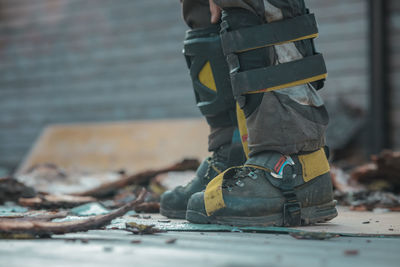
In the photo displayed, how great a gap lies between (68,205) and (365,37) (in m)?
3.68

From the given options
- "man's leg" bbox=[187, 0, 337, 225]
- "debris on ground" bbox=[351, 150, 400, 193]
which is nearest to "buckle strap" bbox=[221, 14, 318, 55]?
"man's leg" bbox=[187, 0, 337, 225]

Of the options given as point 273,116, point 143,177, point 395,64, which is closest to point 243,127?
point 273,116

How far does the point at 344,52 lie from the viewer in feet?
16.8

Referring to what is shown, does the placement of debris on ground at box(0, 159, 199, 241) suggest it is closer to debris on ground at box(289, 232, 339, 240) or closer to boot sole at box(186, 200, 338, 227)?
boot sole at box(186, 200, 338, 227)

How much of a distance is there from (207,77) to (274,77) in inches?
14.7

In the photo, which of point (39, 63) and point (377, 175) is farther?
point (39, 63)

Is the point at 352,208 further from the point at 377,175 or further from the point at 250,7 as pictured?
the point at 250,7

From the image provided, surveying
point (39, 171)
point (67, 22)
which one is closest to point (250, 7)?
point (39, 171)

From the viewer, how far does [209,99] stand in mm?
1858

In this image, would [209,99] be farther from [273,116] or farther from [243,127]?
[273,116]

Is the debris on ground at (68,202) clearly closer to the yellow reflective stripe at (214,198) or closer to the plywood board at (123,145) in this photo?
the yellow reflective stripe at (214,198)

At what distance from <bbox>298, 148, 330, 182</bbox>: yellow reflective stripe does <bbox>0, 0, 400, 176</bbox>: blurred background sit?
319 cm

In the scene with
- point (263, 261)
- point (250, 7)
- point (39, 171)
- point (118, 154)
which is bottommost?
point (118, 154)

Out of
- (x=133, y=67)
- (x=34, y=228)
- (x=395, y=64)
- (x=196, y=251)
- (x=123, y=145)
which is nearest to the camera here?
(x=196, y=251)
